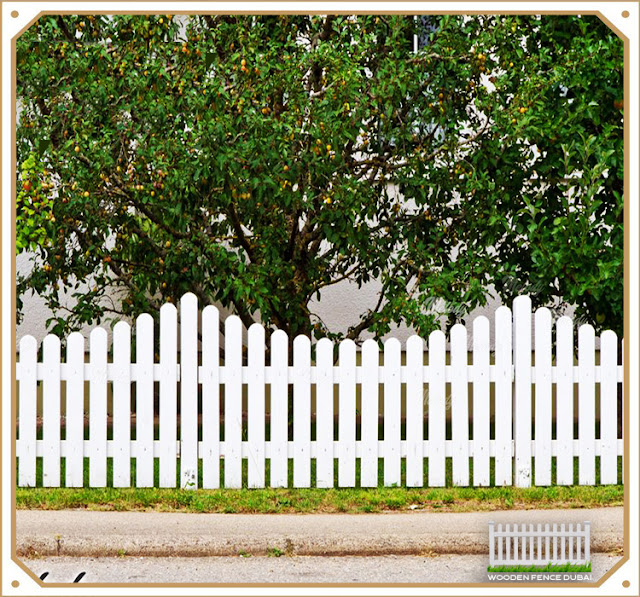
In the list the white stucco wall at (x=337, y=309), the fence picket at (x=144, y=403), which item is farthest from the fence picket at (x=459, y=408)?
the white stucco wall at (x=337, y=309)

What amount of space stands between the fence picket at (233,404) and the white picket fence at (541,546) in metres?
1.98

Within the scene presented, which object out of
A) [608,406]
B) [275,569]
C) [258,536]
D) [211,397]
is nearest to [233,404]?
[211,397]

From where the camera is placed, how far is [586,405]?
6730 millimetres

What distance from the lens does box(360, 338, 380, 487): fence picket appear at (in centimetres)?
652

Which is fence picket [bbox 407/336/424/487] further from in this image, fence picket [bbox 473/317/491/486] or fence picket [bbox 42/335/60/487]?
fence picket [bbox 42/335/60/487]

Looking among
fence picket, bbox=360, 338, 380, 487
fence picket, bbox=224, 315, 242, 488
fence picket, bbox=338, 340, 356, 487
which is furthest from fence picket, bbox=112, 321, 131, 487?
fence picket, bbox=360, 338, 380, 487

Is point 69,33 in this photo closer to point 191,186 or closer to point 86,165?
point 86,165

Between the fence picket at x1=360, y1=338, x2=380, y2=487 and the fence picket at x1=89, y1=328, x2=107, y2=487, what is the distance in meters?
1.78

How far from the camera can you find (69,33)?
323 inches

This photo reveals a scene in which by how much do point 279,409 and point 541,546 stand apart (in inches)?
83.6

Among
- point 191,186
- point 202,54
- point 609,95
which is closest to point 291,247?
point 191,186

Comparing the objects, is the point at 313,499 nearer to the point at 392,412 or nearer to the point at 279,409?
the point at 279,409

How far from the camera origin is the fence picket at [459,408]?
260 inches
